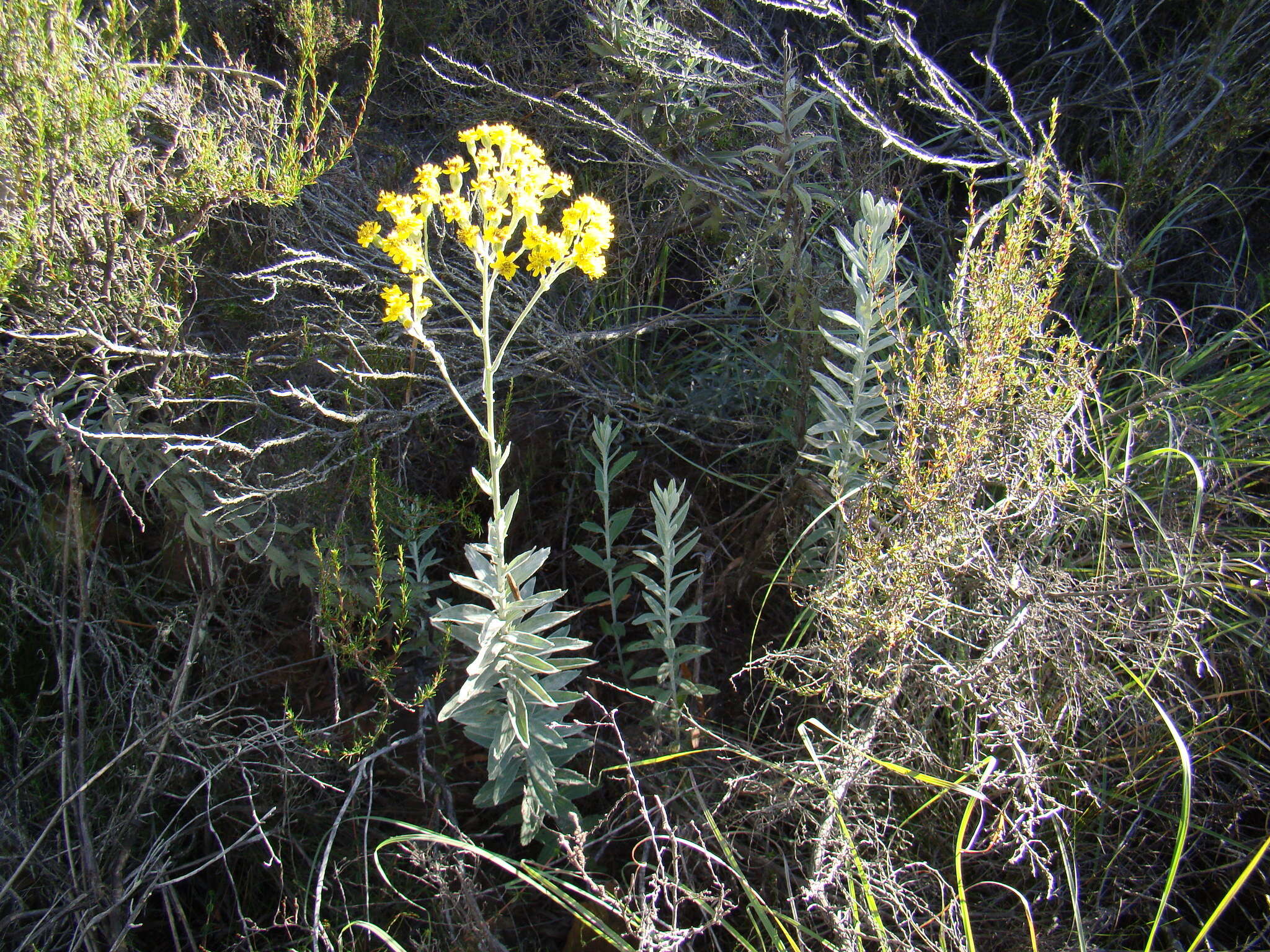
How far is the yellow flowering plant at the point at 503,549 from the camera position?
143cm

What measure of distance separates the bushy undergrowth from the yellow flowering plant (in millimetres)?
17

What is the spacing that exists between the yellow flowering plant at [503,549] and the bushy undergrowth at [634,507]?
17 millimetres

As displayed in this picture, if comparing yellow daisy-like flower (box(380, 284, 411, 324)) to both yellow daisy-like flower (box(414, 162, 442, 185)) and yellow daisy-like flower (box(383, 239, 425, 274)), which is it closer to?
yellow daisy-like flower (box(383, 239, 425, 274))

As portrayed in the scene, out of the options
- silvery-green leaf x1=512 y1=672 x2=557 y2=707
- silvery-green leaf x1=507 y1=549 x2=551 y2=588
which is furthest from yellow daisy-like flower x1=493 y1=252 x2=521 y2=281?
silvery-green leaf x1=512 y1=672 x2=557 y2=707

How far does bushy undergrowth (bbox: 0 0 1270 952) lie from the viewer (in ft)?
5.31

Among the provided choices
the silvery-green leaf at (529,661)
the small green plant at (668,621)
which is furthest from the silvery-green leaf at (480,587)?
the small green plant at (668,621)

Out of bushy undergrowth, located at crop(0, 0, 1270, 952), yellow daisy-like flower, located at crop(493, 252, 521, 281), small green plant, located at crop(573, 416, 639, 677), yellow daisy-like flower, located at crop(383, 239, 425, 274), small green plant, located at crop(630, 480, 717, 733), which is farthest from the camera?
small green plant, located at crop(573, 416, 639, 677)

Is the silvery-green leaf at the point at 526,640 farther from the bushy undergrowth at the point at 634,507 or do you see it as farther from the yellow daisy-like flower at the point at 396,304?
the yellow daisy-like flower at the point at 396,304

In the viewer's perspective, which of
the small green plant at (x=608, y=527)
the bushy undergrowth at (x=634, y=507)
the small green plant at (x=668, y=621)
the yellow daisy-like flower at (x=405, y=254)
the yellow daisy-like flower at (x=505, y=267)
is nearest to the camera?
the yellow daisy-like flower at (x=405, y=254)

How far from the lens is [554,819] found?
1.92 meters

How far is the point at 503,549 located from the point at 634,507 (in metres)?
0.57

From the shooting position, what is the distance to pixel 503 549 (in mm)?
1536

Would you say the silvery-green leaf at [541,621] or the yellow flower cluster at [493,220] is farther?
the silvery-green leaf at [541,621]

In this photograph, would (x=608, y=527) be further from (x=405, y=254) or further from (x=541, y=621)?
(x=405, y=254)
